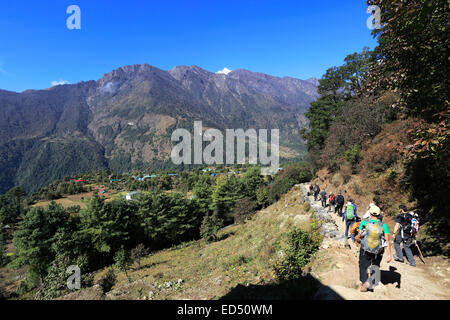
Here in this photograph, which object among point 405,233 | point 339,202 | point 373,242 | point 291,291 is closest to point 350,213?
point 405,233

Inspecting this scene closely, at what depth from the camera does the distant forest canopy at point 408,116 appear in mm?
5441

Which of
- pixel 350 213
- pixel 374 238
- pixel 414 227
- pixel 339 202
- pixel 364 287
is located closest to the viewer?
pixel 374 238

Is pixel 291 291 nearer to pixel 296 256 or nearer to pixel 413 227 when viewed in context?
pixel 296 256

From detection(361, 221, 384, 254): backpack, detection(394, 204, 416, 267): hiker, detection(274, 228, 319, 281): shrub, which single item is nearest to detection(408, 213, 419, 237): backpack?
detection(394, 204, 416, 267): hiker

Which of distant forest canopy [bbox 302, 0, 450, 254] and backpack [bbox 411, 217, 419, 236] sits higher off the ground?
distant forest canopy [bbox 302, 0, 450, 254]

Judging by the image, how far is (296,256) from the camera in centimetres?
837

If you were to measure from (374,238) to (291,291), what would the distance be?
2881 mm

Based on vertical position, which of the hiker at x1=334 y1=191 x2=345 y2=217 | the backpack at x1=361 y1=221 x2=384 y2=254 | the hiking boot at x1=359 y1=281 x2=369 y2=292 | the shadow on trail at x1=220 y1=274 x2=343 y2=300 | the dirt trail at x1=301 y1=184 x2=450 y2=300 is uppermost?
the backpack at x1=361 y1=221 x2=384 y2=254

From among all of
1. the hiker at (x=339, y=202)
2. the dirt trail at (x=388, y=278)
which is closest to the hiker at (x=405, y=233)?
the dirt trail at (x=388, y=278)

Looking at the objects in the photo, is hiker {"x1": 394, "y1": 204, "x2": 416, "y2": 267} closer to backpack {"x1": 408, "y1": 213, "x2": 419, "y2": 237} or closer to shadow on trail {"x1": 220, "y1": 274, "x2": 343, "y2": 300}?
backpack {"x1": 408, "y1": 213, "x2": 419, "y2": 237}

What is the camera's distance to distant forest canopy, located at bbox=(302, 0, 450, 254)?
5.44 m

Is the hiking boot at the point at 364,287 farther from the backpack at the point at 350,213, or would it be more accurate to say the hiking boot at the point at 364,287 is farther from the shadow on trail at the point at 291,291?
the backpack at the point at 350,213

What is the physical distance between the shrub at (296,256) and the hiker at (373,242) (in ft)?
7.98

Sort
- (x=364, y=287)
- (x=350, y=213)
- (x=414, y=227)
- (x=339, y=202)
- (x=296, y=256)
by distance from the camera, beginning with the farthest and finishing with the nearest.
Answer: (x=339, y=202) < (x=350, y=213) < (x=296, y=256) < (x=414, y=227) < (x=364, y=287)
